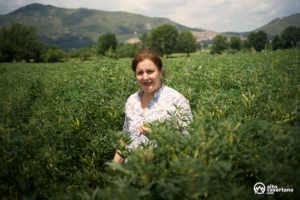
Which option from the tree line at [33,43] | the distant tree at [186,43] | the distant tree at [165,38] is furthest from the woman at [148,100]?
the distant tree at [186,43]

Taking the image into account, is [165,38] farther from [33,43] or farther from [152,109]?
[152,109]

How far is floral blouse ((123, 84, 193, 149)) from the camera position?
2.47 meters

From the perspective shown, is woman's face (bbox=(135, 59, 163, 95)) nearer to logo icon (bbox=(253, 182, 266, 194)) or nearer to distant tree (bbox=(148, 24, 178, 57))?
logo icon (bbox=(253, 182, 266, 194))

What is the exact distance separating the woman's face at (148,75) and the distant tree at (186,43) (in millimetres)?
Result: 82355

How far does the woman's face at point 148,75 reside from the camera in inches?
104

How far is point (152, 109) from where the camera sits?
259 centimetres

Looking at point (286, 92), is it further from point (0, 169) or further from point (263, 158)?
point (0, 169)

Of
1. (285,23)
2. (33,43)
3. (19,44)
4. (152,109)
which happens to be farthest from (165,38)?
(152,109)

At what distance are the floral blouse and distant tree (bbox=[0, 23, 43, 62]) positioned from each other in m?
66.1

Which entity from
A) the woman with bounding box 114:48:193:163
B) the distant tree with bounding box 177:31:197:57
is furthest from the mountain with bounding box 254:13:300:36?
the woman with bounding box 114:48:193:163

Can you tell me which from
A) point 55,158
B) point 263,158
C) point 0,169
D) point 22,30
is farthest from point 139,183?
point 22,30

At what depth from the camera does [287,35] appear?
37531mm

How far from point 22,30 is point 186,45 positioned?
6945cm

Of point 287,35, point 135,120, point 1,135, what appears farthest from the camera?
point 287,35
